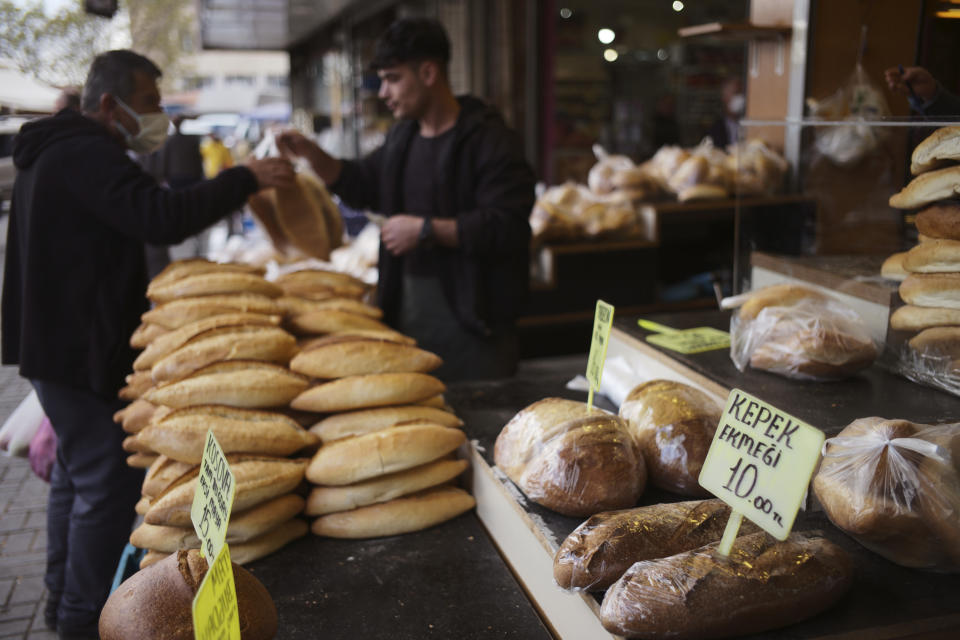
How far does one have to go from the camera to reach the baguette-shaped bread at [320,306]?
2142 mm

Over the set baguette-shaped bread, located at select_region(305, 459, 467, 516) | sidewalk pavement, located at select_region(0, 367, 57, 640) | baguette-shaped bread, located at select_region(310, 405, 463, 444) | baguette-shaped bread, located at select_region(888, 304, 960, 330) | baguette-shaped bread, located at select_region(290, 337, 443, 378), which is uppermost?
baguette-shaped bread, located at select_region(888, 304, 960, 330)

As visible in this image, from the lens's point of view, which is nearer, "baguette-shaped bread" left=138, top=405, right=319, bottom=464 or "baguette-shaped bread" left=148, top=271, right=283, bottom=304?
"baguette-shaped bread" left=138, top=405, right=319, bottom=464

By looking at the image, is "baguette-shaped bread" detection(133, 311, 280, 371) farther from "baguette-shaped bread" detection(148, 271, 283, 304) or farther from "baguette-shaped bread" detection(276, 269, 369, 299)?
"baguette-shaped bread" detection(276, 269, 369, 299)

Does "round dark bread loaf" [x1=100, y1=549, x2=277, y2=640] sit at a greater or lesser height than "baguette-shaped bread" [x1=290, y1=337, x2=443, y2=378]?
lesser

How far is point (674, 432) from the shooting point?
4.59 ft

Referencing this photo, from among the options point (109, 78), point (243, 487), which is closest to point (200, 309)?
point (243, 487)

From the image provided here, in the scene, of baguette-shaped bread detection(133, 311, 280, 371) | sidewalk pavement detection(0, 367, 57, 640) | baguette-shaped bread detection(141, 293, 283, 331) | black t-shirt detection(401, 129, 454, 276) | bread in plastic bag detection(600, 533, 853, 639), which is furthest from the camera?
black t-shirt detection(401, 129, 454, 276)

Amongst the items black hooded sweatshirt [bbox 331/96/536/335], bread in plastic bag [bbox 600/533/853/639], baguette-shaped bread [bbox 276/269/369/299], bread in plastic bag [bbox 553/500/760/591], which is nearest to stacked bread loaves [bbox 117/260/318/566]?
baguette-shaped bread [bbox 276/269/369/299]

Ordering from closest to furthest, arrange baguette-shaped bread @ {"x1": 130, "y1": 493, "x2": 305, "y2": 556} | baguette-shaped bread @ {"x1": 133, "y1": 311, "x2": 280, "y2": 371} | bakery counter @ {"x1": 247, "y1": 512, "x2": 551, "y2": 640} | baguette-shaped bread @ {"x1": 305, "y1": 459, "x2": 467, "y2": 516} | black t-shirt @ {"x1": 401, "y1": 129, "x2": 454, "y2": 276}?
bakery counter @ {"x1": 247, "y1": 512, "x2": 551, "y2": 640}
baguette-shaped bread @ {"x1": 130, "y1": 493, "x2": 305, "y2": 556}
baguette-shaped bread @ {"x1": 305, "y1": 459, "x2": 467, "y2": 516}
baguette-shaped bread @ {"x1": 133, "y1": 311, "x2": 280, "y2": 371}
black t-shirt @ {"x1": 401, "y1": 129, "x2": 454, "y2": 276}

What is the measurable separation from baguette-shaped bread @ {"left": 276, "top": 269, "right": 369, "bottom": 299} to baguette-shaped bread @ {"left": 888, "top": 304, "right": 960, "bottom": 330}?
153 centimetres

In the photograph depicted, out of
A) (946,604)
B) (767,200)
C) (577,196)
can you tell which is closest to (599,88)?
(577,196)

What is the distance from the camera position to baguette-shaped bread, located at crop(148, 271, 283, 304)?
82.7 inches

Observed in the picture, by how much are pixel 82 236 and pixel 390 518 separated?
1.48 metres

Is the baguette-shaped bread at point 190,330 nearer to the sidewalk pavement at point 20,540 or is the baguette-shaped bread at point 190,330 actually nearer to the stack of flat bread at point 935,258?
the sidewalk pavement at point 20,540
